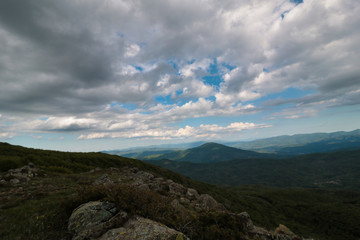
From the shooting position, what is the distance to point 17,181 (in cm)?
1805

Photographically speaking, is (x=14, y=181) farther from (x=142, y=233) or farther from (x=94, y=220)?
(x=142, y=233)

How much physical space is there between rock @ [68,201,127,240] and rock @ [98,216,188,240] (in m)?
0.52

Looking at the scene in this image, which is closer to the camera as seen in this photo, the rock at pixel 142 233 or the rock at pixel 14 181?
the rock at pixel 142 233

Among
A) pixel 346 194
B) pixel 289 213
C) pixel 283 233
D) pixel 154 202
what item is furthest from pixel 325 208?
pixel 154 202

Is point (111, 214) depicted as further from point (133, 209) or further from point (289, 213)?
point (289, 213)

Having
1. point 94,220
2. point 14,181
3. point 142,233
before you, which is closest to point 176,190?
point 94,220

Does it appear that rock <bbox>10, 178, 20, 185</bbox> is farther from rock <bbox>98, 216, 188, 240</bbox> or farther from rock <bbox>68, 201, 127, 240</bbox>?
rock <bbox>98, 216, 188, 240</bbox>

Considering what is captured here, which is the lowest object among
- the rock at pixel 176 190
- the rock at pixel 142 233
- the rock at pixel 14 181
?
the rock at pixel 176 190

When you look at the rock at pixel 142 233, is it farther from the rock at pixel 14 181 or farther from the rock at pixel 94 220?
the rock at pixel 14 181

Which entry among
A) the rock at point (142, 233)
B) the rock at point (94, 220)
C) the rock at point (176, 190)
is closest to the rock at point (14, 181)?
the rock at point (94, 220)

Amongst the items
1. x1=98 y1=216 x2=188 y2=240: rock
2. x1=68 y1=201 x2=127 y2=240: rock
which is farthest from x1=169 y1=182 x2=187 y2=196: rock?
x1=98 y1=216 x2=188 y2=240: rock

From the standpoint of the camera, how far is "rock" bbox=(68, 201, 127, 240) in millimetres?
7413

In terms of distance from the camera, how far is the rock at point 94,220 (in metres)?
7.41

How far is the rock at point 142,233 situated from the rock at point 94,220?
0.52 meters
